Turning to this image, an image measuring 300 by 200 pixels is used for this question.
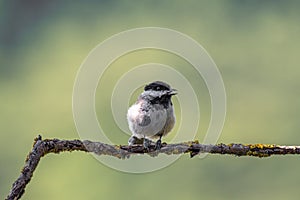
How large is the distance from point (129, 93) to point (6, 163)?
103 ft

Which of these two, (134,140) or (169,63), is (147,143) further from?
(169,63)

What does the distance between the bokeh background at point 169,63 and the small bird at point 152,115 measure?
18.4 m

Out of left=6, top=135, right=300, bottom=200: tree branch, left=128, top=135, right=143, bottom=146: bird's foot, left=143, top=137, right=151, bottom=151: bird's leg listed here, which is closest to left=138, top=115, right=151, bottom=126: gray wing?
left=128, top=135, right=143, bottom=146: bird's foot

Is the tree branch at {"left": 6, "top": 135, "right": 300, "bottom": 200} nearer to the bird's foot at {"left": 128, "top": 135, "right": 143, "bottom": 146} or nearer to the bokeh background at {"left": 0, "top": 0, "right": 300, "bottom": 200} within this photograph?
the bird's foot at {"left": 128, "top": 135, "right": 143, "bottom": 146}

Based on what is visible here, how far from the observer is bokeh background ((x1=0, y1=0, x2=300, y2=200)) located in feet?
115

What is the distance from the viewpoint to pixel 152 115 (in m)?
7.12

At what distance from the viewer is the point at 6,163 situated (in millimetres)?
38688

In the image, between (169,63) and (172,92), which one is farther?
(169,63)

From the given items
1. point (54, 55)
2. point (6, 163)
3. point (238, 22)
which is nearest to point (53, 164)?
point (6, 163)

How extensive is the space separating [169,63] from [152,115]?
1346 inches

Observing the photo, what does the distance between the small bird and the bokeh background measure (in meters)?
18.4

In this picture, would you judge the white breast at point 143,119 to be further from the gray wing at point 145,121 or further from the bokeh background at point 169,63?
the bokeh background at point 169,63

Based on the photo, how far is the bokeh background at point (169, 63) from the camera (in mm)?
34906

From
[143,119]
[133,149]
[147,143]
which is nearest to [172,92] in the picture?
[143,119]
